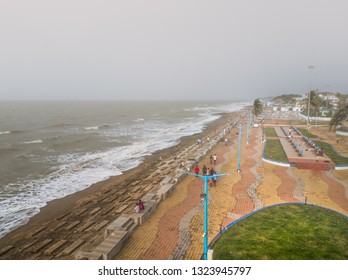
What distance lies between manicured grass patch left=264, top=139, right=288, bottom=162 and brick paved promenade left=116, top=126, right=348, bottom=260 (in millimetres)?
1716

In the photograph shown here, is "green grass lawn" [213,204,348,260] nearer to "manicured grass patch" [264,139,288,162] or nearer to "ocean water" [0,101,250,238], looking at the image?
"manicured grass patch" [264,139,288,162]

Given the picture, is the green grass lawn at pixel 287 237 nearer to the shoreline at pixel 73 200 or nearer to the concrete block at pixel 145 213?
the concrete block at pixel 145 213

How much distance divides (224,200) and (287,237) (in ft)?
17.6

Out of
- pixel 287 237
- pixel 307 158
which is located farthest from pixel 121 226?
pixel 307 158

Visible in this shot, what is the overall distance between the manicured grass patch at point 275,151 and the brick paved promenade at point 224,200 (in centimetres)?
172

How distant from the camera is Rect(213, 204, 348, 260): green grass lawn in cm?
1073

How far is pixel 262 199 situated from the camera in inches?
669

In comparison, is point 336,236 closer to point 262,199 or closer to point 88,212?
point 262,199

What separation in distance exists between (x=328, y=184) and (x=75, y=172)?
25413mm

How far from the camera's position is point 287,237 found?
39.4 ft

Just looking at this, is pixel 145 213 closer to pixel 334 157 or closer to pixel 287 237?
pixel 287 237

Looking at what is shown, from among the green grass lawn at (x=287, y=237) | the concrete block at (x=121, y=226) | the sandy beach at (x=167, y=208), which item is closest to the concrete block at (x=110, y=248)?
the sandy beach at (x=167, y=208)

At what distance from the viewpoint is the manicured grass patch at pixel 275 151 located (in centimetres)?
2642

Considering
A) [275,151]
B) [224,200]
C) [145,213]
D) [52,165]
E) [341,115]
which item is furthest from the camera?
[341,115]
